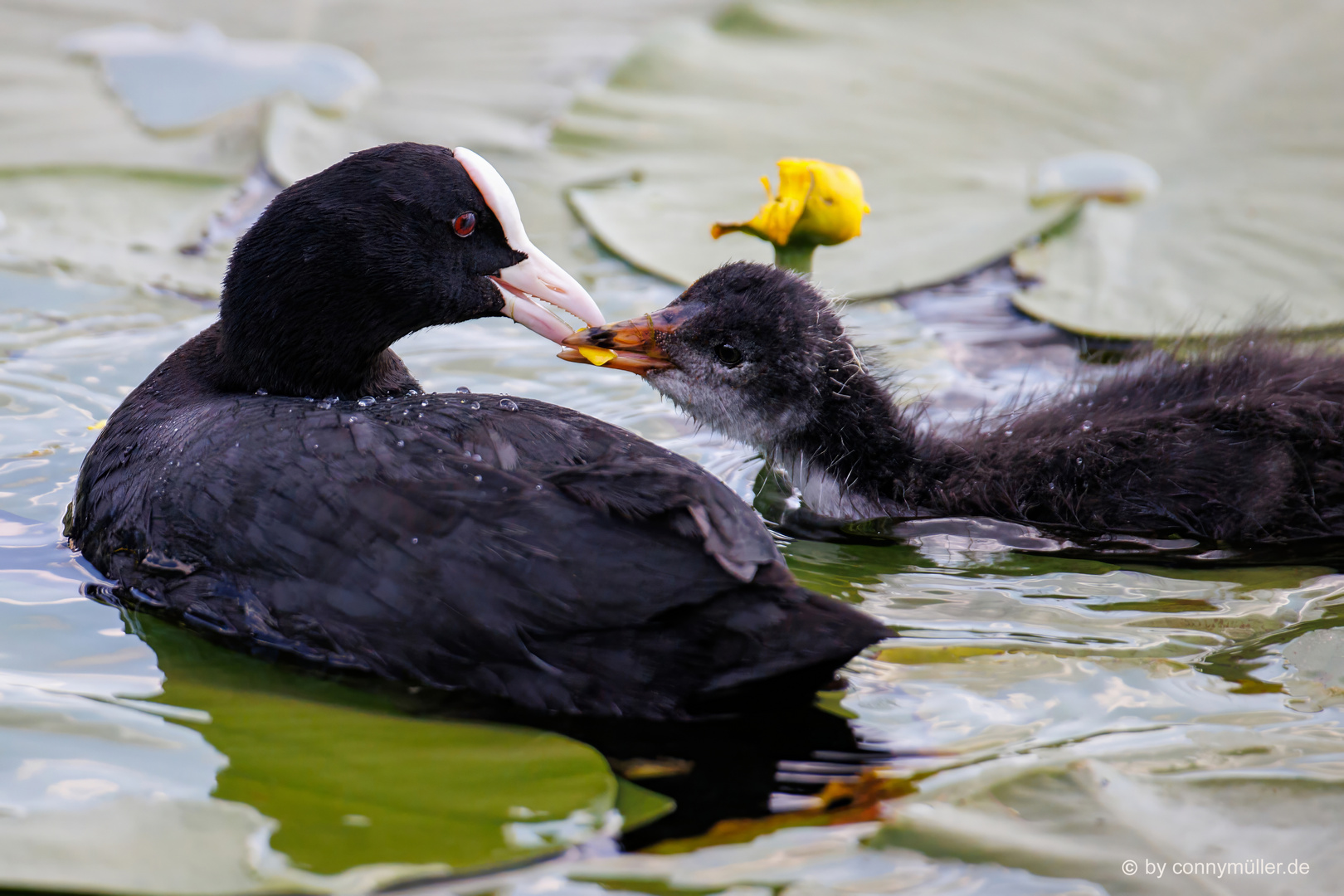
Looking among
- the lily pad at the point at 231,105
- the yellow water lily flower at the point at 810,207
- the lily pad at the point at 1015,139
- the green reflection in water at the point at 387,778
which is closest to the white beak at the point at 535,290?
the yellow water lily flower at the point at 810,207

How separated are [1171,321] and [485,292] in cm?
231

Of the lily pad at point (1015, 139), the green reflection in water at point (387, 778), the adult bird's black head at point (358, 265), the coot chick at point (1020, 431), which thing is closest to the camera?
the green reflection in water at point (387, 778)

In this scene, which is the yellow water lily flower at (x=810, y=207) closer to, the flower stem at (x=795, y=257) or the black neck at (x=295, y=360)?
the flower stem at (x=795, y=257)

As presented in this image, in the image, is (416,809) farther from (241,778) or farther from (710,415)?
(710,415)

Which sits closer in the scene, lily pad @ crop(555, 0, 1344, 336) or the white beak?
the white beak

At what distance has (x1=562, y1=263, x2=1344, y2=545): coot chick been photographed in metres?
3.25

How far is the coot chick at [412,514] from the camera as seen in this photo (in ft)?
7.82

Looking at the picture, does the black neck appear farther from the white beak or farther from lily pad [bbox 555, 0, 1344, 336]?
lily pad [bbox 555, 0, 1344, 336]

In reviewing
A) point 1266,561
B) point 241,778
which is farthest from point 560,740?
point 1266,561

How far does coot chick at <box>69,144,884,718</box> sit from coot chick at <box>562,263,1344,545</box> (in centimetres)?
57

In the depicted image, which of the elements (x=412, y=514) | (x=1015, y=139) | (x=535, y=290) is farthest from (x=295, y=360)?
(x=1015, y=139)

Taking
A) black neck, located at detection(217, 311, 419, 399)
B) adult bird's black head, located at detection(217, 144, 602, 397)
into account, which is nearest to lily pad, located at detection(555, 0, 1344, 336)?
adult bird's black head, located at detection(217, 144, 602, 397)

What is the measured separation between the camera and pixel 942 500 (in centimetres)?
343

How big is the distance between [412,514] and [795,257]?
1.68 metres
